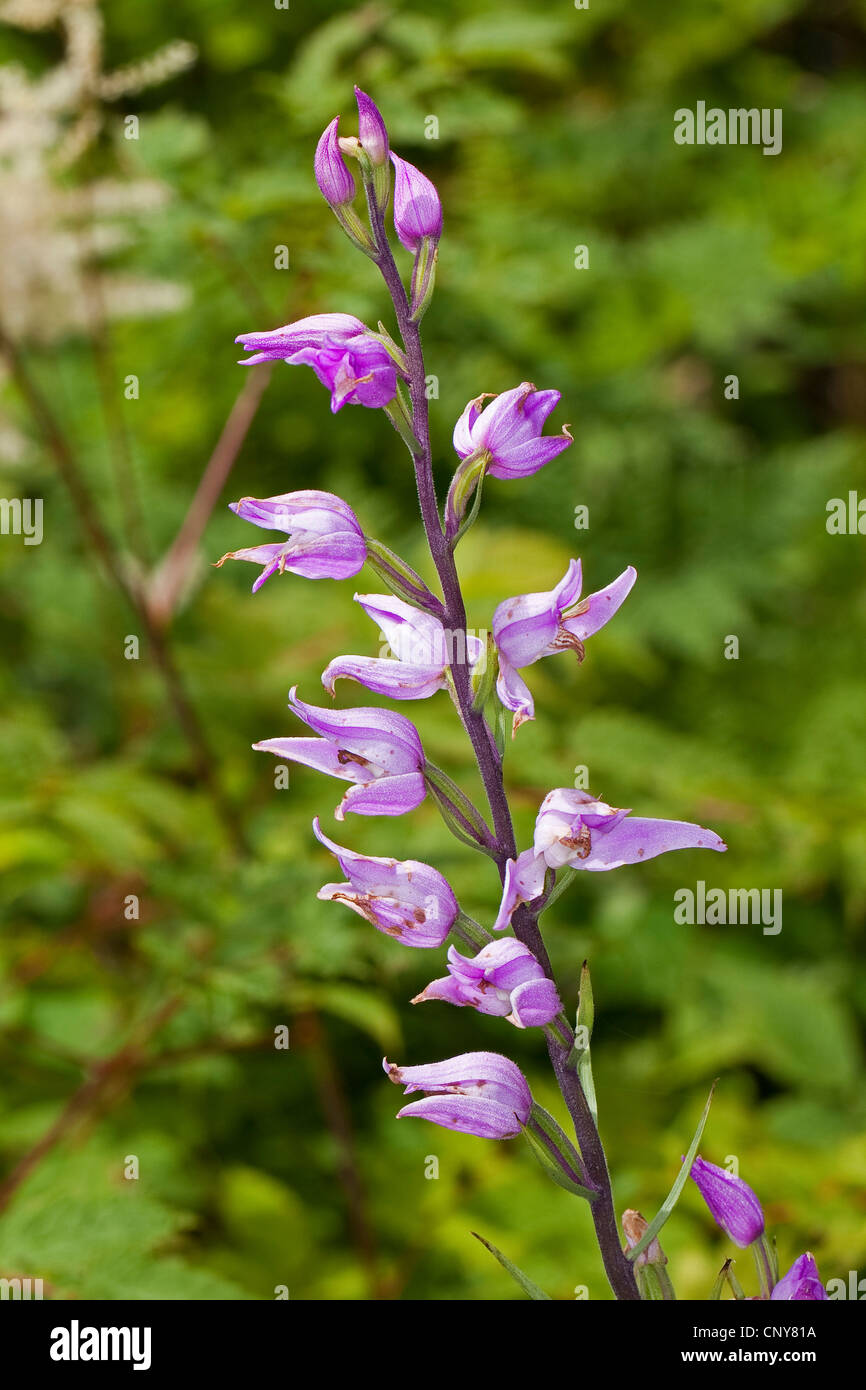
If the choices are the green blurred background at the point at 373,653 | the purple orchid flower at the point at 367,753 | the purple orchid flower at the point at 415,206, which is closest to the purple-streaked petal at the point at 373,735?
the purple orchid flower at the point at 367,753

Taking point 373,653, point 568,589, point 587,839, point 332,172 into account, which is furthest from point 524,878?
point 373,653

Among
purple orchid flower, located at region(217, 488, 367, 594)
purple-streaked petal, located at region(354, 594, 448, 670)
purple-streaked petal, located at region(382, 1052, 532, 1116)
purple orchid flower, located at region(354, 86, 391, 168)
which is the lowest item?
purple-streaked petal, located at region(382, 1052, 532, 1116)

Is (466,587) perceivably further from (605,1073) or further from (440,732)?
(605,1073)

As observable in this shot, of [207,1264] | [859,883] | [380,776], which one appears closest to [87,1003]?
[207,1264]

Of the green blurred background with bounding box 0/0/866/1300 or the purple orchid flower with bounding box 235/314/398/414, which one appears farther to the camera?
the green blurred background with bounding box 0/0/866/1300

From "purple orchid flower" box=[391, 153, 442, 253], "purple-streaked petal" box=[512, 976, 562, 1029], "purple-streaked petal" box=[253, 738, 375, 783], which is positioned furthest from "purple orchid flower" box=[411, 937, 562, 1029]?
"purple orchid flower" box=[391, 153, 442, 253]

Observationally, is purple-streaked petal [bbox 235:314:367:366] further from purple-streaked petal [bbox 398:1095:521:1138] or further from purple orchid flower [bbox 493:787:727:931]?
purple-streaked petal [bbox 398:1095:521:1138]
